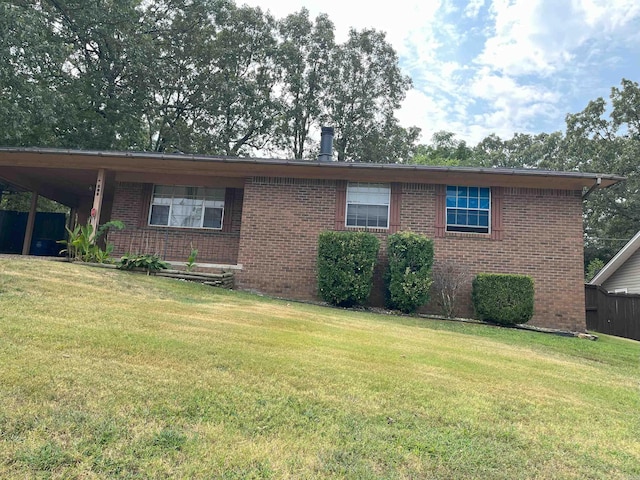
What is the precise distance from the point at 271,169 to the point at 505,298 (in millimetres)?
6203

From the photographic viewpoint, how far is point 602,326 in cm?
1354

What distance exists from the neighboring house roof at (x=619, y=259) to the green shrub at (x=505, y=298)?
23.9ft

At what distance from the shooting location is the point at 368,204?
10844 mm

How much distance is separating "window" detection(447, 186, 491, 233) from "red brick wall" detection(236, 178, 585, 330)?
0.93 feet

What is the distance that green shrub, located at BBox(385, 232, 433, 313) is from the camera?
9.35 m

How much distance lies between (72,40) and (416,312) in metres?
18.5

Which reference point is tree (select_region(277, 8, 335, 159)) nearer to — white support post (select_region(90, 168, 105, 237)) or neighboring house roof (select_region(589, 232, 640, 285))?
white support post (select_region(90, 168, 105, 237))

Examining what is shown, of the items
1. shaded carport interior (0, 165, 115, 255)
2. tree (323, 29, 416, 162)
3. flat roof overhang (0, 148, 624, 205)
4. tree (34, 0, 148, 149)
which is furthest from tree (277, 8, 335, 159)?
flat roof overhang (0, 148, 624, 205)

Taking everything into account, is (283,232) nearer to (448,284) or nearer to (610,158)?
(448,284)

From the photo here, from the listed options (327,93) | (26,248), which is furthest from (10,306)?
(327,93)

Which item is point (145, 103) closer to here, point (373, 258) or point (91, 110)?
point (91, 110)

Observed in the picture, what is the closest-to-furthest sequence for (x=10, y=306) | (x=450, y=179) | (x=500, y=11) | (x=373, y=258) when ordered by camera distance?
(x=10, y=306), (x=373, y=258), (x=450, y=179), (x=500, y=11)

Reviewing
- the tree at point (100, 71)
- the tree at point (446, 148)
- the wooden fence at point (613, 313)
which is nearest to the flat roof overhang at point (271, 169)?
the wooden fence at point (613, 313)

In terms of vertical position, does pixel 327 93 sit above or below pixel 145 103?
above
